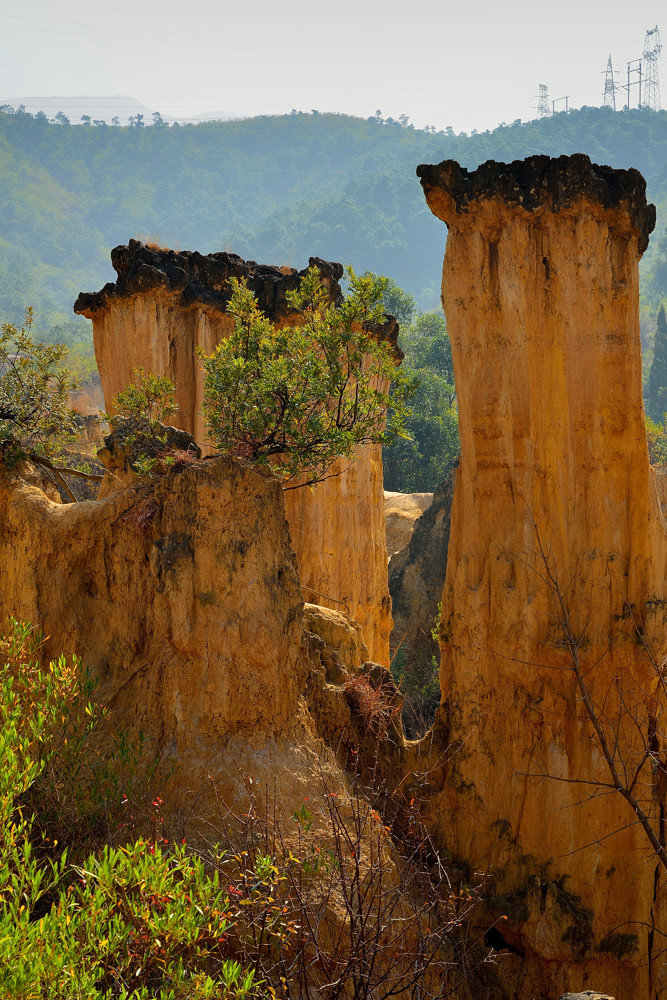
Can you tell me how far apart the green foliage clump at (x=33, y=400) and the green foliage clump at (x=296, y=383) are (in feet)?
6.32

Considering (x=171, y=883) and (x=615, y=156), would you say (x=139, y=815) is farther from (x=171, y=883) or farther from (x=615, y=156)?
(x=615, y=156)

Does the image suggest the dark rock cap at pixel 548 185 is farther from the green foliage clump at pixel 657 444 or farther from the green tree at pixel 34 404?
the green foliage clump at pixel 657 444

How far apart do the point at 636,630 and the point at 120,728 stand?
481 centimetres

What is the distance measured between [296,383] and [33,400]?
295 cm

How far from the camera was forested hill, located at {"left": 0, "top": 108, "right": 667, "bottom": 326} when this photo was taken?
114688 mm

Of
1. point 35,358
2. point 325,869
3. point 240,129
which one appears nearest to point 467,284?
point 35,358

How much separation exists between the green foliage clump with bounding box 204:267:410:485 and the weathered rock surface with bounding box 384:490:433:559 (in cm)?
1706

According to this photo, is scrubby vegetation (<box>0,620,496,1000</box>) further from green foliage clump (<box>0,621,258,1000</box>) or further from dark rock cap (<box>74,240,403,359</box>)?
dark rock cap (<box>74,240,403,359</box>)

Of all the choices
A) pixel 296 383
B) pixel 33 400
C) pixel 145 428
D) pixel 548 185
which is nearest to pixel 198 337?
pixel 33 400

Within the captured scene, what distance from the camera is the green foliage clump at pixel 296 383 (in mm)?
9062

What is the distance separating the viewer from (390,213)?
124m

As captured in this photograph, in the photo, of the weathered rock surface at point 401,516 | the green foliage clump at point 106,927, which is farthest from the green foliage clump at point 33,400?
the weathered rock surface at point 401,516

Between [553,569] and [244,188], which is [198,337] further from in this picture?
[244,188]

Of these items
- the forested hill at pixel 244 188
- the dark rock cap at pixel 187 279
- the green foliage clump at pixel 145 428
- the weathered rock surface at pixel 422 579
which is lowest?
the weathered rock surface at pixel 422 579
